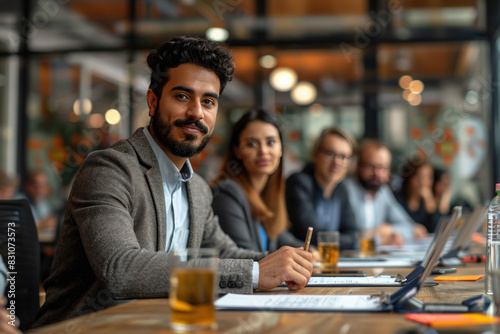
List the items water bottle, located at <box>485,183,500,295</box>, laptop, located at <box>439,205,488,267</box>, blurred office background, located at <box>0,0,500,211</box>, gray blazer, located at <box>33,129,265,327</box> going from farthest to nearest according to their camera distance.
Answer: blurred office background, located at <box>0,0,500,211</box> → laptop, located at <box>439,205,488,267</box> → water bottle, located at <box>485,183,500,295</box> → gray blazer, located at <box>33,129,265,327</box>

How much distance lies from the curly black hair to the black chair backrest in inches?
24.4

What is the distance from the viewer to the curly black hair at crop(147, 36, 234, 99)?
6.59 ft

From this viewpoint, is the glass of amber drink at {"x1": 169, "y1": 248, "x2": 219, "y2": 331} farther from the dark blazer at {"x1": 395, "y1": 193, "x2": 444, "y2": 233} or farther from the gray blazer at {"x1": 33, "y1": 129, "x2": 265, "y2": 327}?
the dark blazer at {"x1": 395, "y1": 193, "x2": 444, "y2": 233}

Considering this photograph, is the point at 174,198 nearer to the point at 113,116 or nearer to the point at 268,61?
the point at 268,61

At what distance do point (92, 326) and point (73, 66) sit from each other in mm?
6843

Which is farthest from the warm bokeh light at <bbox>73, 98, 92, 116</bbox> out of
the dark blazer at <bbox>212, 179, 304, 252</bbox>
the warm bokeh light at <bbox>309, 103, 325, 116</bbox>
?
the dark blazer at <bbox>212, 179, 304, 252</bbox>

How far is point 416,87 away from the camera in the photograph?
7.04 m

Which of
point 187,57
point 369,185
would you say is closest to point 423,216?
point 369,185

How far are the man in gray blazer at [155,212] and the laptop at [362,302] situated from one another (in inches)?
6.3

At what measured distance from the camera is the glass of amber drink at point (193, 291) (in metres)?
1.05

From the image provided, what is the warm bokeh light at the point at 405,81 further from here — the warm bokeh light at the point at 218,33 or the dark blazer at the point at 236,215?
the dark blazer at the point at 236,215

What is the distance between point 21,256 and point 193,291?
1.17 m

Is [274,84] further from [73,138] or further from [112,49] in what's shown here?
[73,138]

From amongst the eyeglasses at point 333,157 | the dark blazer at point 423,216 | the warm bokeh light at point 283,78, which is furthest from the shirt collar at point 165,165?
the warm bokeh light at point 283,78
